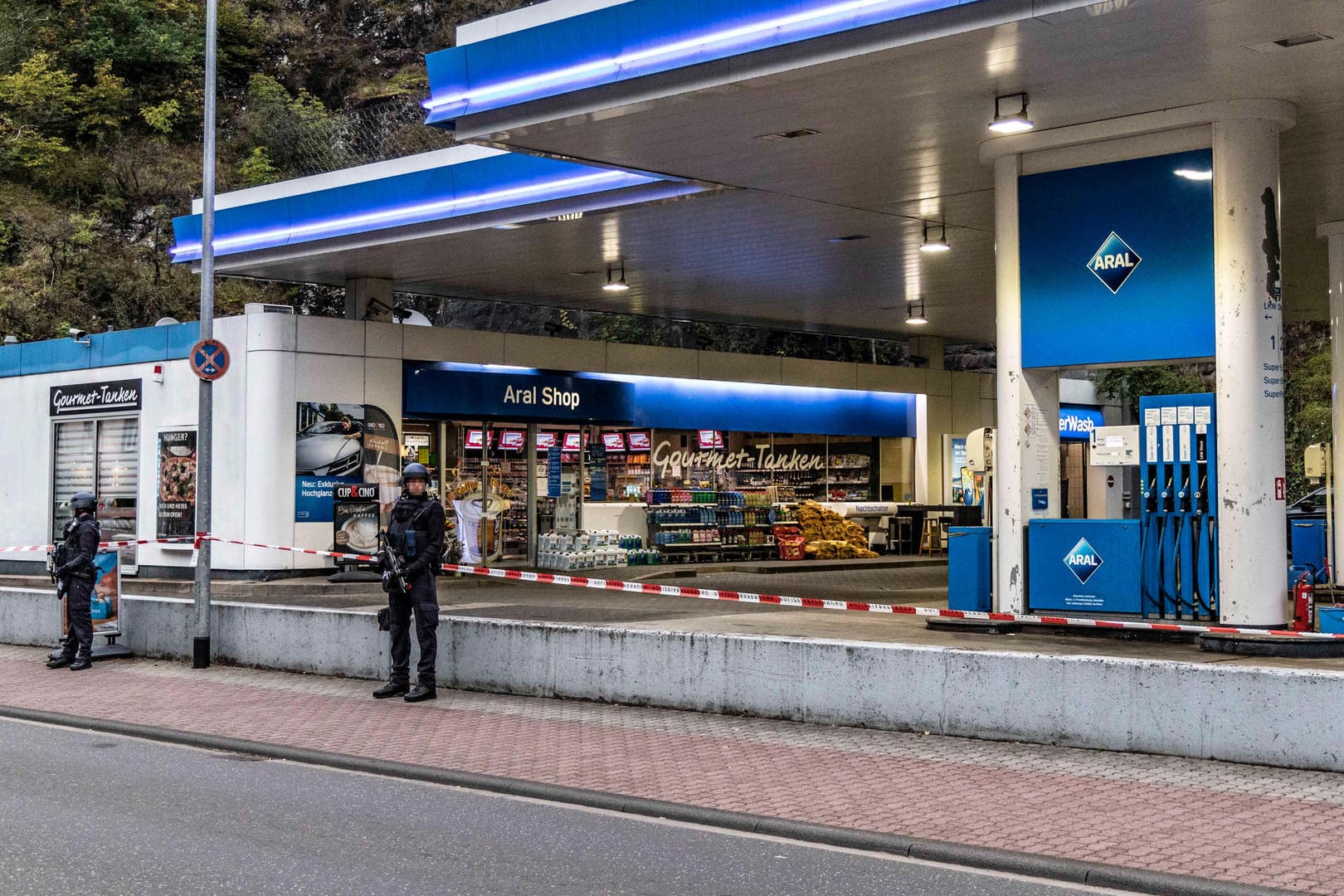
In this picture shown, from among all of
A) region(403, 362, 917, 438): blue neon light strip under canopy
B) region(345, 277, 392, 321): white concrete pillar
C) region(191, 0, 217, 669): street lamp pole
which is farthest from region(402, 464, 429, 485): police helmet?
region(345, 277, 392, 321): white concrete pillar

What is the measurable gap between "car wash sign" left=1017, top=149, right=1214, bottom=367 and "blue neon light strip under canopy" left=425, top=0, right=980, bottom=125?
127 inches

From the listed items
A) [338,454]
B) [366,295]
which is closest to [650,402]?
[366,295]

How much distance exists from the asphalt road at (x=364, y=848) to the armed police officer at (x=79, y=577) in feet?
19.1

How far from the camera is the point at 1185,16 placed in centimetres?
1022

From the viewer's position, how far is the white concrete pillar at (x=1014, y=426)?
528 inches

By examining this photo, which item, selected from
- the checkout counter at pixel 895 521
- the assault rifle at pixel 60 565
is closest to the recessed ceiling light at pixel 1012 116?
the assault rifle at pixel 60 565

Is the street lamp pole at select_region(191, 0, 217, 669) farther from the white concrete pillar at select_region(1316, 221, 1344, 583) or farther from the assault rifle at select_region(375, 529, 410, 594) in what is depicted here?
the white concrete pillar at select_region(1316, 221, 1344, 583)

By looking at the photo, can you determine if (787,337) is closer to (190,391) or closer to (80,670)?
(190,391)

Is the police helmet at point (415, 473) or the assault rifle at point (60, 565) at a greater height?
the police helmet at point (415, 473)

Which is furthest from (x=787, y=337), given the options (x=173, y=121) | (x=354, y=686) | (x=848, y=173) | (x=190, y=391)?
(x=354, y=686)

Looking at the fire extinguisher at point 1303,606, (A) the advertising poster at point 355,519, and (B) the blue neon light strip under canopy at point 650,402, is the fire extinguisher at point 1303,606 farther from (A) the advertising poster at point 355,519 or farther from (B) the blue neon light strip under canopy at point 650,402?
(B) the blue neon light strip under canopy at point 650,402

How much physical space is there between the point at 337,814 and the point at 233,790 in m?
1.05

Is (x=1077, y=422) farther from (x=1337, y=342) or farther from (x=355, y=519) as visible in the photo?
(x=355, y=519)

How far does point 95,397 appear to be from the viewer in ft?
76.8
